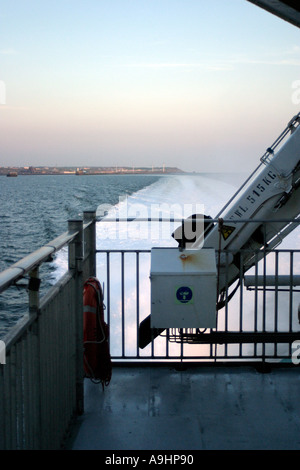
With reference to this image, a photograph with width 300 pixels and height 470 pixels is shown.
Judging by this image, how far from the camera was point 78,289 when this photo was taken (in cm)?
360

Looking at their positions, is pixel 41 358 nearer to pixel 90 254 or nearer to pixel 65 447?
pixel 65 447

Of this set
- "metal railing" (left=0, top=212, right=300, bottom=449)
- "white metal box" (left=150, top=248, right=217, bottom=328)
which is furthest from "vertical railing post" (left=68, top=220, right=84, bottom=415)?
"white metal box" (left=150, top=248, right=217, bottom=328)

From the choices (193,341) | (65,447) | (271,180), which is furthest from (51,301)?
(271,180)

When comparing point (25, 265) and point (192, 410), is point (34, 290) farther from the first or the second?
point (192, 410)

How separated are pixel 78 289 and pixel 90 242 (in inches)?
40.4

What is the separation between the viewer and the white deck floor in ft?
11.2

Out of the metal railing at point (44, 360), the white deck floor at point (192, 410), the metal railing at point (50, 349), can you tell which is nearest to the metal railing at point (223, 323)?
the metal railing at point (50, 349)

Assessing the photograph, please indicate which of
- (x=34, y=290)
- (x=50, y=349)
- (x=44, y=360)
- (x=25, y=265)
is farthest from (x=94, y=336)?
(x=25, y=265)

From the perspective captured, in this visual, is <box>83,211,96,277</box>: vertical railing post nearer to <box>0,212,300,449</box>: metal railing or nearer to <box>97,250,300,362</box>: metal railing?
<box>0,212,300,449</box>: metal railing

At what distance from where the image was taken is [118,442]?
3391 millimetres

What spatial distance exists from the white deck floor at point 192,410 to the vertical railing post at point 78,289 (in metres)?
0.24

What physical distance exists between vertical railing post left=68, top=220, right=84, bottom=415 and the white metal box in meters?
0.69

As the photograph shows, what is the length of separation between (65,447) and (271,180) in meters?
3.38

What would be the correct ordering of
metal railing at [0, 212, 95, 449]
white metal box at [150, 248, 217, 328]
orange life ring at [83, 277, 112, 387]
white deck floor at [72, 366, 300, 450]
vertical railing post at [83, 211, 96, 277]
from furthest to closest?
vertical railing post at [83, 211, 96, 277] → orange life ring at [83, 277, 112, 387] → white metal box at [150, 248, 217, 328] → white deck floor at [72, 366, 300, 450] → metal railing at [0, 212, 95, 449]
